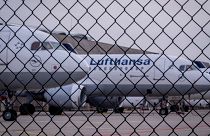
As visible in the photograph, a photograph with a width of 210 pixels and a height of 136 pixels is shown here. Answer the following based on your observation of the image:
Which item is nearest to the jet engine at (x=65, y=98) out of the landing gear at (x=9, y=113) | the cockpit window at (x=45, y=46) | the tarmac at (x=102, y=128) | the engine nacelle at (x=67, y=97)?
the engine nacelle at (x=67, y=97)

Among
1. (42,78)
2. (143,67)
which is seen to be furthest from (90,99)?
(42,78)

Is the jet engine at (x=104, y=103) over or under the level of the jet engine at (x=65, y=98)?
under

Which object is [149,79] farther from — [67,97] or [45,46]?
[45,46]

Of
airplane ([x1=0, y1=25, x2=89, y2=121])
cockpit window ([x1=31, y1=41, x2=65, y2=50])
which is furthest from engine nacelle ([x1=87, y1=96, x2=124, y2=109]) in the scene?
airplane ([x1=0, y1=25, x2=89, y2=121])

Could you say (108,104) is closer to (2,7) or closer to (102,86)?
(102,86)

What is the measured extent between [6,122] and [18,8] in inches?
311

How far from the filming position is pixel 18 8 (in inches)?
204

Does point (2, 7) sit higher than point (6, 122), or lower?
higher

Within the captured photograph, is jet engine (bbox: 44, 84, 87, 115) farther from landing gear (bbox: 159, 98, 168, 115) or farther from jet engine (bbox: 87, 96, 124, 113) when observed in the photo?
landing gear (bbox: 159, 98, 168, 115)

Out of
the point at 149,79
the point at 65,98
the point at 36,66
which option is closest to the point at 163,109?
the point at 149,79

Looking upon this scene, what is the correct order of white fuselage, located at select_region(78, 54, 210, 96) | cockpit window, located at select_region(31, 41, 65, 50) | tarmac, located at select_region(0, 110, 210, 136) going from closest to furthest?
1. tarmac, located at select_region(0, 110, 210, 136)
2. cockpit window, located at select_region(31, 41, 65, 50)
3. white fuselage, located at select_region(78, 54, 210, 96)

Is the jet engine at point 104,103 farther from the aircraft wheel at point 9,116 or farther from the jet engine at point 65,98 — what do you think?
the aircraft wheel at point 9,116

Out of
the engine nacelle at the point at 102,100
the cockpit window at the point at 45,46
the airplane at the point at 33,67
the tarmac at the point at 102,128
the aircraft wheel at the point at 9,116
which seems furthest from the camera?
the engine nacelle at the point at 102,100

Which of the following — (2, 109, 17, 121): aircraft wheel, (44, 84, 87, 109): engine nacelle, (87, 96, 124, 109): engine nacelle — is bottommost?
(87, 96, 124, 109): engine nacelle
